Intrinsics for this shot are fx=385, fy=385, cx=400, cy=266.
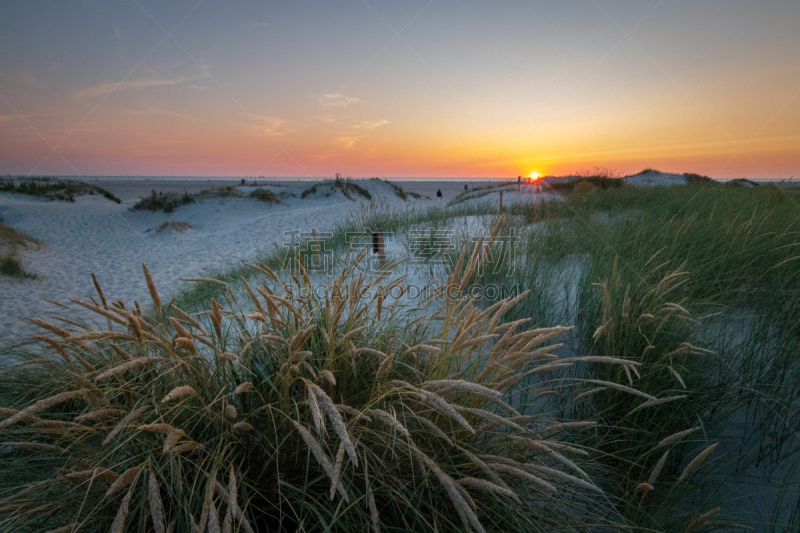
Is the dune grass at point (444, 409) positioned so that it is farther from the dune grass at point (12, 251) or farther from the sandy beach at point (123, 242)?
the dune grass at point (12, 251)

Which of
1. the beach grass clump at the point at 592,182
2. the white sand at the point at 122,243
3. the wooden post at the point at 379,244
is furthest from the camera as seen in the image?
the beach grass clump at the point at 592,182

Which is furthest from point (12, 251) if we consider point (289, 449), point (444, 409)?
point (444, 409)

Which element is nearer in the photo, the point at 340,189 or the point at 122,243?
the point at 122,243

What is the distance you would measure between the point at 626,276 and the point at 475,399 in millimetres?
2076

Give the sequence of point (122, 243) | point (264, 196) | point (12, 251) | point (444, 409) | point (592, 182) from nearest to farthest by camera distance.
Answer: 1. point (444, 409)
2. point (12, 251)
3. point (122, 243)
4. point (592, 182)
5. point (264, 196)

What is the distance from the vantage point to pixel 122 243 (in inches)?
433

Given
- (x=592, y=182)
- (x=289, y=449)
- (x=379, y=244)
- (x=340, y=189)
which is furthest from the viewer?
(x=340, y=189)

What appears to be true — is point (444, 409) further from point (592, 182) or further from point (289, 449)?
point (592, 182)

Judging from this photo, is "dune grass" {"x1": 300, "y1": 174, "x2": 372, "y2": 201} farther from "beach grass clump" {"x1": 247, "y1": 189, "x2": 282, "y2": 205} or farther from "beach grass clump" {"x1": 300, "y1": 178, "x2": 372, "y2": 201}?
"beach grass clump" {"x1": 247, "y1": 189, "x2": 282, "y2": 205}

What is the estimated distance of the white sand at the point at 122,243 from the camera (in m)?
6.27

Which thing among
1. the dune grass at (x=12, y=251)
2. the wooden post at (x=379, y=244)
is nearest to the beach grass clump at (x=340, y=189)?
the dune grass at (x=12, y=251)

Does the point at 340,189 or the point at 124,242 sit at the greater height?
the point at 340,189

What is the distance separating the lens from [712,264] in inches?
120

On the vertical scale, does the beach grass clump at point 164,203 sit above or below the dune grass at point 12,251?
above
